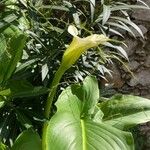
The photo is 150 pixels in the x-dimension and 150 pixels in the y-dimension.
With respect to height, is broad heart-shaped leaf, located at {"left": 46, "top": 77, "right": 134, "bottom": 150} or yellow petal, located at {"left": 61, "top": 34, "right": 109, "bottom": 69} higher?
yellow petal, located at {"left": 61, "top": 34, "right": 109, "bottom": 69}

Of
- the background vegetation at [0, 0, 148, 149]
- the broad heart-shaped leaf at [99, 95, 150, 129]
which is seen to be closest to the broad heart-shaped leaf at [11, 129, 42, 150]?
the background vegetation at [0, 0, 148, 149]

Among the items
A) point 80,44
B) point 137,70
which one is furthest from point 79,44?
point 137,70

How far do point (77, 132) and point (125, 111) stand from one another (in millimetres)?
352

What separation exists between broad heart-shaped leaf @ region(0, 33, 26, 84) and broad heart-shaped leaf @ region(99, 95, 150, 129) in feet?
1.68

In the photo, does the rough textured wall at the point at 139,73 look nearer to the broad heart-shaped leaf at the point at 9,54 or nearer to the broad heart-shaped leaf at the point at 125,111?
the broad heart-shaped leaf at the point at 125,111

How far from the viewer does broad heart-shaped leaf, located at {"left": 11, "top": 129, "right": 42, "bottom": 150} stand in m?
1.91

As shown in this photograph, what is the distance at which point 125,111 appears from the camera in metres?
2.13

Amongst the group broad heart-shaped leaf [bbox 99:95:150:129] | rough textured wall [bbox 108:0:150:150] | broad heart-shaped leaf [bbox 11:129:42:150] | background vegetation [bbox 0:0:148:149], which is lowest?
rough textured wall [bbox 108:0:150:150]

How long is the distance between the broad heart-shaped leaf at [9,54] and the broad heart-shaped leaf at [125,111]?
0.51 m

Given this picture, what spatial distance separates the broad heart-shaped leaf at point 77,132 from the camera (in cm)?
181

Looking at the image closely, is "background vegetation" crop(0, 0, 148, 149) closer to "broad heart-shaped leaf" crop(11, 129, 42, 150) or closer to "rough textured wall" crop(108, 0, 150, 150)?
"broad heart-shaped leaf" crop(11, 129, 42, 150)

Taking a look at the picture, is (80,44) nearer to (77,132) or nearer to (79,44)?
(79,44)

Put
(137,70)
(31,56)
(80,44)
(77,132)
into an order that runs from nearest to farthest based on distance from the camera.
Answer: (80,44) < (77,132) < (31,56) < (137,70)

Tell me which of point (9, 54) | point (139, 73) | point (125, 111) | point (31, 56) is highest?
point (9, 54)
